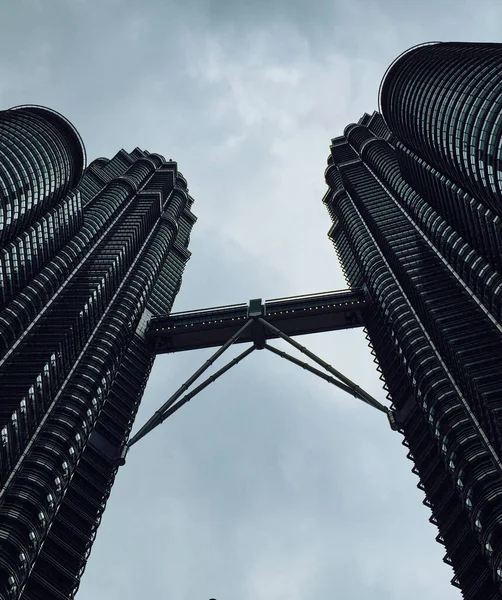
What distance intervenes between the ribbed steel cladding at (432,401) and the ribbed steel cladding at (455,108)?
18336 millimetres

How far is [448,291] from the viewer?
99.5 metres

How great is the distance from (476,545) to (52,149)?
251ft

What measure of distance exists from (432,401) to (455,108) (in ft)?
109

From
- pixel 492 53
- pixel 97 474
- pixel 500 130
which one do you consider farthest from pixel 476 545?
pixel 492 53

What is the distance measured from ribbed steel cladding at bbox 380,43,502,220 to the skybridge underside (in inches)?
1209

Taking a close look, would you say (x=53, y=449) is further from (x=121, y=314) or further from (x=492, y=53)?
(x=492, y=53)

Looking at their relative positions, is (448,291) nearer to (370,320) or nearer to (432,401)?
(432,401)

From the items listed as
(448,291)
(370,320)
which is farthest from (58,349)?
(370,320)

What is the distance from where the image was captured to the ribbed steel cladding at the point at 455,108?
7219cm

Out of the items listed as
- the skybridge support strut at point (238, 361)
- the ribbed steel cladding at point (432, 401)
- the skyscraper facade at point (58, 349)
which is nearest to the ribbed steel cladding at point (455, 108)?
the ribbed steel cladding at point (432, 401)

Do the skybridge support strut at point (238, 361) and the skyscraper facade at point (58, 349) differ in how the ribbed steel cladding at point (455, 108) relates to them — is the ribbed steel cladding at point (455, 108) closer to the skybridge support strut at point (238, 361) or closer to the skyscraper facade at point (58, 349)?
the skybridge support strut at point (238, 361)

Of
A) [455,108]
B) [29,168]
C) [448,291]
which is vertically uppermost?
[29,168]

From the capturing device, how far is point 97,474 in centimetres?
9394

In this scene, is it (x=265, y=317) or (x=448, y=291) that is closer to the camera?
(x=448, y=291)
